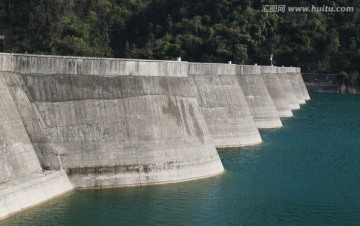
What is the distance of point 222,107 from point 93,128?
1866 centimetres

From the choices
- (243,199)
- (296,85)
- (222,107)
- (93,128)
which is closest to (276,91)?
(296,85)

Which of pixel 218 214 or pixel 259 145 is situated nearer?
pixel 218 214

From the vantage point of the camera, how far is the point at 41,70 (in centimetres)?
3000

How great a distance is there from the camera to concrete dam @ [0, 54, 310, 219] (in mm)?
27047

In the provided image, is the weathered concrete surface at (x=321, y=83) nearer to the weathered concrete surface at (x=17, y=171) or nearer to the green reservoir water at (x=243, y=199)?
the green reservoir water at (x=243, y=199)

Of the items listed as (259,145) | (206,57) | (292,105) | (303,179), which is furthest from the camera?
(206,57)

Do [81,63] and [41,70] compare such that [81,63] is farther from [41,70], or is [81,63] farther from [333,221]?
[333,221]

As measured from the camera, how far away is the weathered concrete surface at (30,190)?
2441 cm

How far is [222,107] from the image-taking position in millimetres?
47062

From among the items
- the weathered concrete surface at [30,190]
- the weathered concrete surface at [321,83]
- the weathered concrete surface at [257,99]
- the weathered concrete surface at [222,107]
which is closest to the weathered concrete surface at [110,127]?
the weathered concrete surface at [30,190]

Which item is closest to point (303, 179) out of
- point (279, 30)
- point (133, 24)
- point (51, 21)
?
point (51, 21)

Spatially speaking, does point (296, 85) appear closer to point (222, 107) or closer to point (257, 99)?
point (257, 99)

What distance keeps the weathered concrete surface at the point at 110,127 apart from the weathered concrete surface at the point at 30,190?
31.2 inches

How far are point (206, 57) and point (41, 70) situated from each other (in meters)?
95.0
